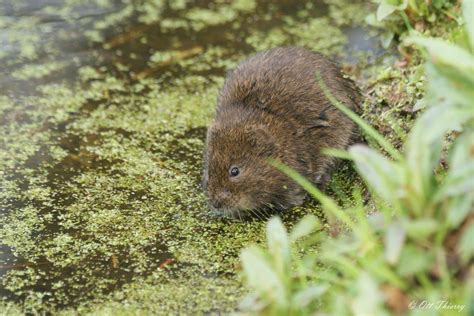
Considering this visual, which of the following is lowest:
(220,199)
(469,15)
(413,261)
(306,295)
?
(220,199)

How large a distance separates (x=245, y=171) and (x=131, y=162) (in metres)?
0.92

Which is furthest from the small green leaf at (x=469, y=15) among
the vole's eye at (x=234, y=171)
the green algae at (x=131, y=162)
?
the vole's eye at (x=234, y=171)

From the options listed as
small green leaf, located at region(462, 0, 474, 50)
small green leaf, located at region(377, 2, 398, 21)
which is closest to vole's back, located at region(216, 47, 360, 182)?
small green leaf, located at region(377, 2, 398, 21)

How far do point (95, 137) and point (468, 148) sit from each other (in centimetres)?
300

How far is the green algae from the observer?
3445 mm

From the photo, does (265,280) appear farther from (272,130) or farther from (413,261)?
(272,130)

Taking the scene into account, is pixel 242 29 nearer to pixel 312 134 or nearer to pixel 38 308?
pixel 312 134

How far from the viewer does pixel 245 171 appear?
404cm

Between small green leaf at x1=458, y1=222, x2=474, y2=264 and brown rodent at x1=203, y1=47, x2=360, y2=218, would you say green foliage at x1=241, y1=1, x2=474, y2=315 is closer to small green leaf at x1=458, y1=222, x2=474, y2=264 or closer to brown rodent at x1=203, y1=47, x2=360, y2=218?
small green leaf at x1=458, y1=222, x2=474, y2=264

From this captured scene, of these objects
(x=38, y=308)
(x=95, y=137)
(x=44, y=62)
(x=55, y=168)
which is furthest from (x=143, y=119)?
(x=38, y=308)

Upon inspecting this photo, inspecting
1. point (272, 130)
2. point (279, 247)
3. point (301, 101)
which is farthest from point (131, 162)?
point (279, 247)

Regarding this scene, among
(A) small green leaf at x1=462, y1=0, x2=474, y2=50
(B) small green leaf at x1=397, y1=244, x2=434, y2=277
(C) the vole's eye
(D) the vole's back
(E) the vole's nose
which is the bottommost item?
(E) the vole's nose

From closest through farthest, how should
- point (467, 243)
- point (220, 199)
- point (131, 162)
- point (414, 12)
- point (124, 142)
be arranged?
point (467, 243)
point (220, 199)
point (131, 162)
point (124, 142)
point (414, 12)

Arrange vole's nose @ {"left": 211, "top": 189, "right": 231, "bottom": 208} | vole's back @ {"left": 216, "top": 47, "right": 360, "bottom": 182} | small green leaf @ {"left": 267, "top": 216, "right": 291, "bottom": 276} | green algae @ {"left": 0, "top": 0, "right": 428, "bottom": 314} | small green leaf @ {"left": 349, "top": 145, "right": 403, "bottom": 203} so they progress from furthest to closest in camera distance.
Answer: vole's back @ {"left": 216, "top": 47, "right": 360, "bottom": 182} → vole's nose @ {"left": 211, "top": 189, "right": 231, "bottom": 208} → green algae @ {"left": 0, "top": 0, "right": 428, "bottom": 314} → small green leaf @ {"left": 267, "top": 216, "right": 291, "bottom": 276} → small green leaf @ {"left": 349, "top": 145, "right": 403, "bottom": 203}
